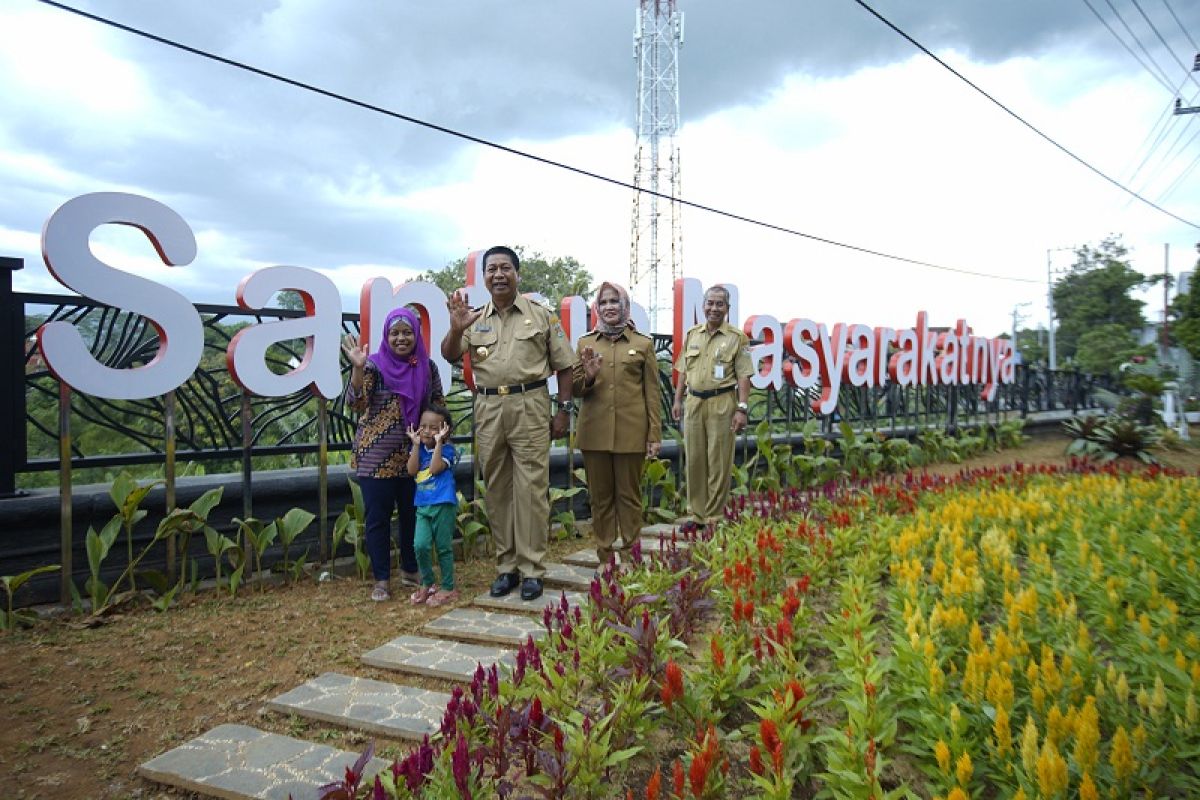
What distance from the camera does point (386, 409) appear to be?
158 inches

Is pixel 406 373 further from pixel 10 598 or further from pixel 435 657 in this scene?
pixel 10 598

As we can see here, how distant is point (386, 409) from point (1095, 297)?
4518 cm

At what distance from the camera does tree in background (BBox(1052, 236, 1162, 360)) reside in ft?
127

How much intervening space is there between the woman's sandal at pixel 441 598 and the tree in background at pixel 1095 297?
43.2 metres

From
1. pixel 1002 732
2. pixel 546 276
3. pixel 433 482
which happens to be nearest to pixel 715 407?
pixel 433 482

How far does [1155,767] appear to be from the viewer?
1.86m

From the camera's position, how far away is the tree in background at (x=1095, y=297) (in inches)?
1529

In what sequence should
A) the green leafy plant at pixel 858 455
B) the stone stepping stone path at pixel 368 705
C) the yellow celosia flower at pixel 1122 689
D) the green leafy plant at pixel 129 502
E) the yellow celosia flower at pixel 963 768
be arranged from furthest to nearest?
1. the green leafy plant at pixel 858 455
2. the green leafy plant at pixel 129 502
3. the stone stepping stone path at pixel 368 705
4. the yellow celosia flower at pixel 1122 689
5. the yellow celosia flower at pixel 963 768

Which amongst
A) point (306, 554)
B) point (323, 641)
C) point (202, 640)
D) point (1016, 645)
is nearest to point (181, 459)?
point (306, 554)

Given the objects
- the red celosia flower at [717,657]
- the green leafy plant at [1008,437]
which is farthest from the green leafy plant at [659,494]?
the green leafy plant at [1008,437]

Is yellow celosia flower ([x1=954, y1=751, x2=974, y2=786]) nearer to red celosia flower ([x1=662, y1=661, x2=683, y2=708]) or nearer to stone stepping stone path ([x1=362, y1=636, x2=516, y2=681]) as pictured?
red celosia flower ([x1=662, y1=661, x2=683, y2=708])

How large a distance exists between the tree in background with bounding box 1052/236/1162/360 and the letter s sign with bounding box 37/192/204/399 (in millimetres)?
44025

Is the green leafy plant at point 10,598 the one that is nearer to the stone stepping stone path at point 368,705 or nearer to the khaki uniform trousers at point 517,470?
the stone stepping stone path at point 368,705

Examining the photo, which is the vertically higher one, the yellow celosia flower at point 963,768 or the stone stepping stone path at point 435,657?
the yellow celosia flower at point 963,768
